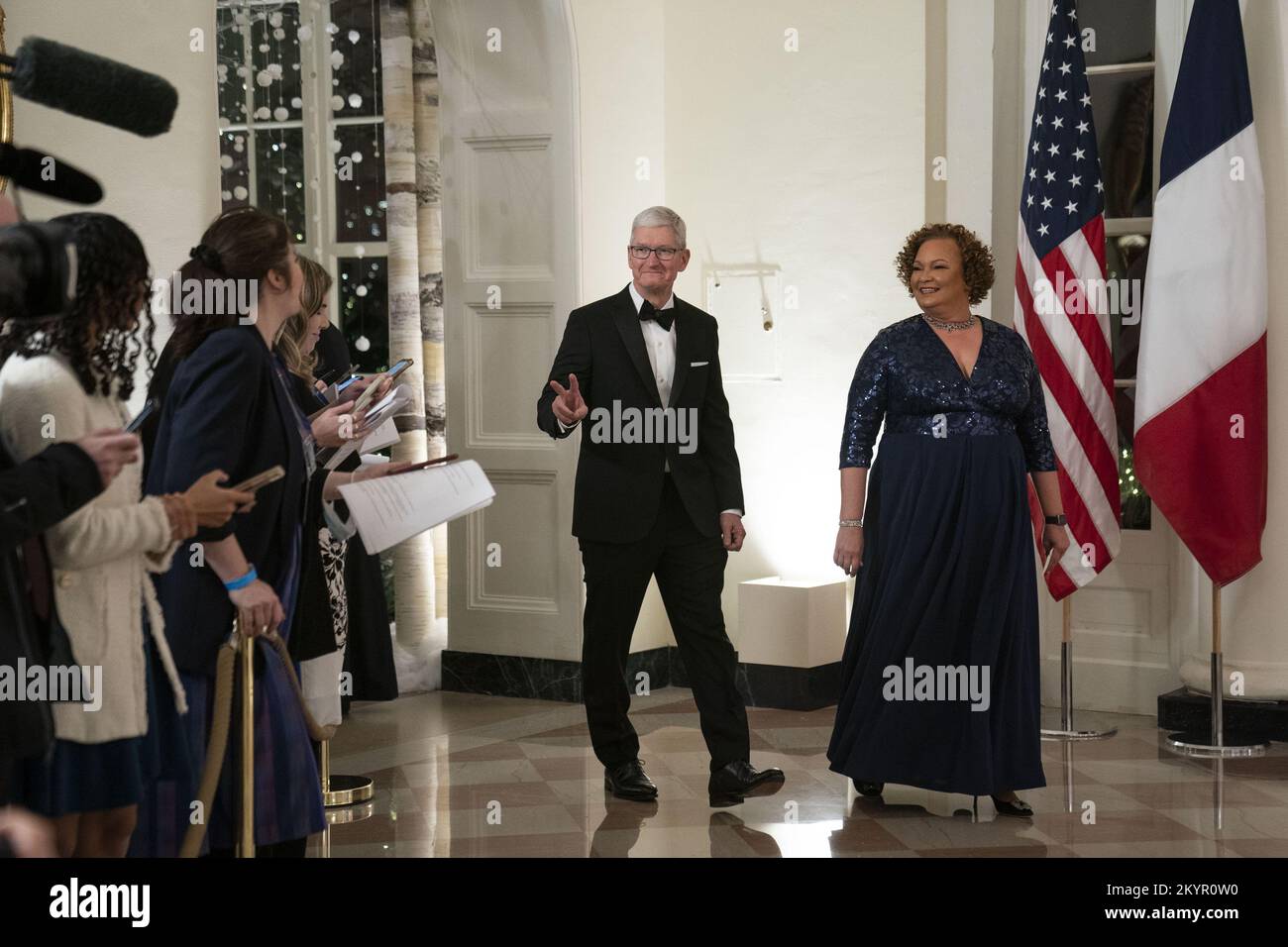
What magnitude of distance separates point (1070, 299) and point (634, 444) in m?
2.04

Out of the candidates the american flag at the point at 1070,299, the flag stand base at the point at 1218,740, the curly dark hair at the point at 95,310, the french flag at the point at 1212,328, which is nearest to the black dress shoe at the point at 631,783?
the american flag at the point at 1070,299

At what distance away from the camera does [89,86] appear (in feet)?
7.29

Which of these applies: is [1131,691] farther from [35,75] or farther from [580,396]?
[35,75]

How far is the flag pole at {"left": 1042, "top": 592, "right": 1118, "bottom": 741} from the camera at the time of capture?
19.1 ft

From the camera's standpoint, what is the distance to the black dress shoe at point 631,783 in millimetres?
4812

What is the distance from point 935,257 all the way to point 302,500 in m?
2.34

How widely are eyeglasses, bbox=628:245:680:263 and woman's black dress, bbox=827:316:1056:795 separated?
720mm

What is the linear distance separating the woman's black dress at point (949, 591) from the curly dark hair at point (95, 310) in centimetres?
271

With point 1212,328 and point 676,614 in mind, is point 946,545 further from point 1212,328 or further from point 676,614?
point 1212,328

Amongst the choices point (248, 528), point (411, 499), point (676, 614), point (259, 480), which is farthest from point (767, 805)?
point (259, 480)

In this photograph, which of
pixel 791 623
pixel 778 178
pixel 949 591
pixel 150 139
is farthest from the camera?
pixel 778 178

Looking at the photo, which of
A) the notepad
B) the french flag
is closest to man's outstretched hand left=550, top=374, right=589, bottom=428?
the notepad

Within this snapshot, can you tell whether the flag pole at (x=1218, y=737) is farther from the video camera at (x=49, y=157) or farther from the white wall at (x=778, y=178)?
the video camera at (x=49, y=157)

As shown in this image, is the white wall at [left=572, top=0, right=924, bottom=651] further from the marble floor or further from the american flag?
the marble floor
